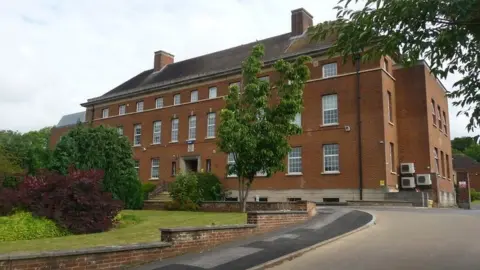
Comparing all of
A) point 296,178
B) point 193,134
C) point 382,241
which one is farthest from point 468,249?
point 193,134

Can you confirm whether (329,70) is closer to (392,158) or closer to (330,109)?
(330,109)

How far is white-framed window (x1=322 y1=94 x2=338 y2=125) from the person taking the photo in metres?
31.0

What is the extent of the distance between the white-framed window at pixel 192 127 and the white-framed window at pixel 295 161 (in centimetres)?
1024

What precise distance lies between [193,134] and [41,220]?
82.9 ft

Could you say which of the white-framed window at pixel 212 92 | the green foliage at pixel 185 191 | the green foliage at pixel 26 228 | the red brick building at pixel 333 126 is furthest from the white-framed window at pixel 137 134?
the green foliage at pixel 26 228

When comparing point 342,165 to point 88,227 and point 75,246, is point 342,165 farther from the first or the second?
point 75,246

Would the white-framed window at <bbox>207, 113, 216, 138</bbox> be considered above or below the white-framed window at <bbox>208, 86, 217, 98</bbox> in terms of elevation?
below

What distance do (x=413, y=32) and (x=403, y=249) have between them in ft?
21.9

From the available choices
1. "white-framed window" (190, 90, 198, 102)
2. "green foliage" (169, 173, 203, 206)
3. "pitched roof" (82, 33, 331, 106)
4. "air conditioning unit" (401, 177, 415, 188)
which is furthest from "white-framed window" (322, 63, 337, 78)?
"green foliage" (169, 173, 203, 206)

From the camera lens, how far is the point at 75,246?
10.8 m

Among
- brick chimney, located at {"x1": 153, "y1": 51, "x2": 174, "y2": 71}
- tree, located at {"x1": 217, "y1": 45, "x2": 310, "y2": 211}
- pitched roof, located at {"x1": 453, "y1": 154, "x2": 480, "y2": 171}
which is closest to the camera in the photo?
tree, located at {"x1": 217, "y1": 45, "x2": 310, "y2": 211}

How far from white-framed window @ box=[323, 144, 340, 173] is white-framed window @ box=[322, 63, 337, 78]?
513 centimetres

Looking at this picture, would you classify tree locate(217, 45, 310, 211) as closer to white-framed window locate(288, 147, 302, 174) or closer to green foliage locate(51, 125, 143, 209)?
green foliage locate(51, 125, 143, 209)

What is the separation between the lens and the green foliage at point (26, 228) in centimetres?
1273
